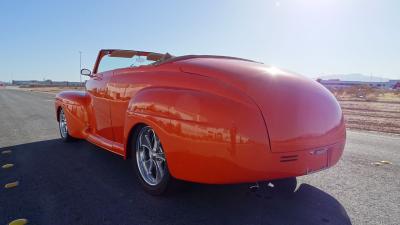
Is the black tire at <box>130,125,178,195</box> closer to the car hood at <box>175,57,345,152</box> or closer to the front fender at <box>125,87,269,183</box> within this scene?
the front fender at <box>125,87,269,183</box>

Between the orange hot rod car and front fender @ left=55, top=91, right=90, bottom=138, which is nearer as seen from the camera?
the orange hot rod car

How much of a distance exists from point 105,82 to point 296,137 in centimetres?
251

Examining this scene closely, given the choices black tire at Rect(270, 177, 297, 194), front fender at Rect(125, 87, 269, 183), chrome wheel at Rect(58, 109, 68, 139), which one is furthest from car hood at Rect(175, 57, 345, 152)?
chrome wheel at Rect(58, 109, 68, 139)

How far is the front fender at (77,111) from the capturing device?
464cm

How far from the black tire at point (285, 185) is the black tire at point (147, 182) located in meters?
1.02

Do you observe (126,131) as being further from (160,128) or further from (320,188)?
(320,188)

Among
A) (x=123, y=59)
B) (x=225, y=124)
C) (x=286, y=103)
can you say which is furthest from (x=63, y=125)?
(x=286, y=103)

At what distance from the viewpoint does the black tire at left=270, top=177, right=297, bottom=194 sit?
10.6ft

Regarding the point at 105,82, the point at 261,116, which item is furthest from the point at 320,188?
the point at 105,82

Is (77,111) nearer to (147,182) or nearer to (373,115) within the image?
(147,182)

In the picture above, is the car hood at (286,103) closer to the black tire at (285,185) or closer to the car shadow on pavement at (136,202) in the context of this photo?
the car shadow on pavement at (136,202)

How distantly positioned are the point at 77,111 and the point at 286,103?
329 centimetres

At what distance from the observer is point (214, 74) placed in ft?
8.98

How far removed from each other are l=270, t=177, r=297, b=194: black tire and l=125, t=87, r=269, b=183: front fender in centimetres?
93
